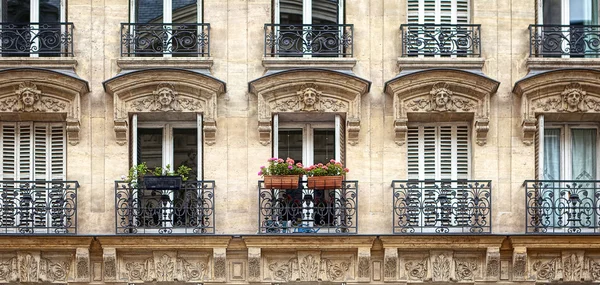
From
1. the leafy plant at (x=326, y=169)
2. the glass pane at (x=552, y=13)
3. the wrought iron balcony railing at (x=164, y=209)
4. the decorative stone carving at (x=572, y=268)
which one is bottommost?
the decorative stone carving at (x=572, y=268)

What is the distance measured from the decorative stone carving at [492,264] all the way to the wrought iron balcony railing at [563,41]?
3433mm

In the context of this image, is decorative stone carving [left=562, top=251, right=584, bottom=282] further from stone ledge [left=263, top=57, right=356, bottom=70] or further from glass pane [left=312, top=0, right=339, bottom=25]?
glass pane [left=312, top=0, right=339, bottom=25]

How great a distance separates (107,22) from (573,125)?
26.6 feet

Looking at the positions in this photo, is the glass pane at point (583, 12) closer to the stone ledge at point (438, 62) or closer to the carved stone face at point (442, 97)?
the stone ledge at point (438, 62)

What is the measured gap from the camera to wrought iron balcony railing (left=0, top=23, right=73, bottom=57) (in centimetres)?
2398

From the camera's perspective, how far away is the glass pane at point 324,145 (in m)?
24.0

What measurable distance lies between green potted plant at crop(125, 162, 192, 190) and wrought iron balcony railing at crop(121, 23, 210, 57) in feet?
6.31

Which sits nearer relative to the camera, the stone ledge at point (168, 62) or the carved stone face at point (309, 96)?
the carved stone face at point (309, 96)

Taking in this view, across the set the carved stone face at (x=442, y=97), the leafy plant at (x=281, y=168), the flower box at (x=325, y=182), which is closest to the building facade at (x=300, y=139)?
the carved stone face at (x=442, y=97)

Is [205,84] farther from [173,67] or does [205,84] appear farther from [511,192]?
[511,192]

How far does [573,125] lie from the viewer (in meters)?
24.2

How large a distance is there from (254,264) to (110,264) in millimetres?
2340

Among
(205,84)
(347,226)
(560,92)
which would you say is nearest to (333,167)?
(347,226)

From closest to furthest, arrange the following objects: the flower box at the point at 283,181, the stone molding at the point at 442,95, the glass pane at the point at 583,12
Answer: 1. the flower box at the point at 283,181
2. the stone molding at the point at 442,95
3. the glass pane at the point at 583,12
